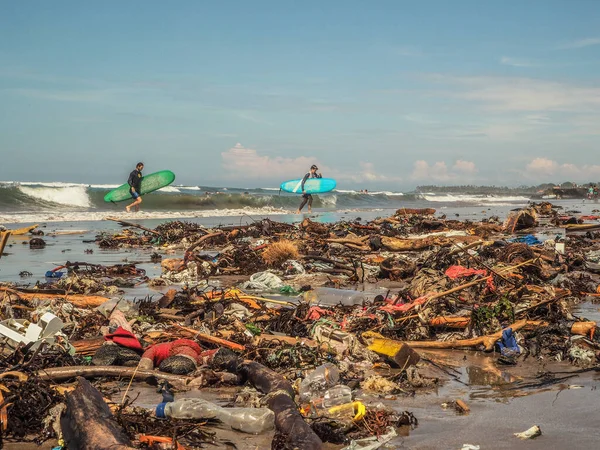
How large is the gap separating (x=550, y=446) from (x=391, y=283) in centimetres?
683

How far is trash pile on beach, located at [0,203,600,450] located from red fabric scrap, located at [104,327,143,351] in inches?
0.5

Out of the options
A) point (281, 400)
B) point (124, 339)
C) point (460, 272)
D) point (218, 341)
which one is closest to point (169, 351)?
point (124, 339)

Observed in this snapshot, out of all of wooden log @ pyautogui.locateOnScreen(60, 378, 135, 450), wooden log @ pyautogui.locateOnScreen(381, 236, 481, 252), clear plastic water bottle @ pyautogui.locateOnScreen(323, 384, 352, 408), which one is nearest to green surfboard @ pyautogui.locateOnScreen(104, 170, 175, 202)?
wooden log @ pyautogui.locateOnScreen(381, 236, 481, 252)

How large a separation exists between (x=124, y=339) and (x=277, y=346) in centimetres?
135

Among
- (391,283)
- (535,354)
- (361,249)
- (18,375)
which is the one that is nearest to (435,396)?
(535,354)

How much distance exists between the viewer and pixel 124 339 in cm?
584

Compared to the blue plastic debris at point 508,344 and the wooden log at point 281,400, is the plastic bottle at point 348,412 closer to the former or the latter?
the wooden log at point 281,400

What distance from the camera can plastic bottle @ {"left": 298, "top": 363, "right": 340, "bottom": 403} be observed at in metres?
4.90

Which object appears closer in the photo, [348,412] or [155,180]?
[348,412]

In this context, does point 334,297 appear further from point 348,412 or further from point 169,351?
point 348,412

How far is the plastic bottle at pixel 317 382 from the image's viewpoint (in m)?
4.90

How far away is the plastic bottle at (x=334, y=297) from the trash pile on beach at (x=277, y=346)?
29 millimetres

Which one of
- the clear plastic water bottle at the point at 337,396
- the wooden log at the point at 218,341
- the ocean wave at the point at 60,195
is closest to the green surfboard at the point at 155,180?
the ocean wave at the point at 60,195

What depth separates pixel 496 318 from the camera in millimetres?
6828
